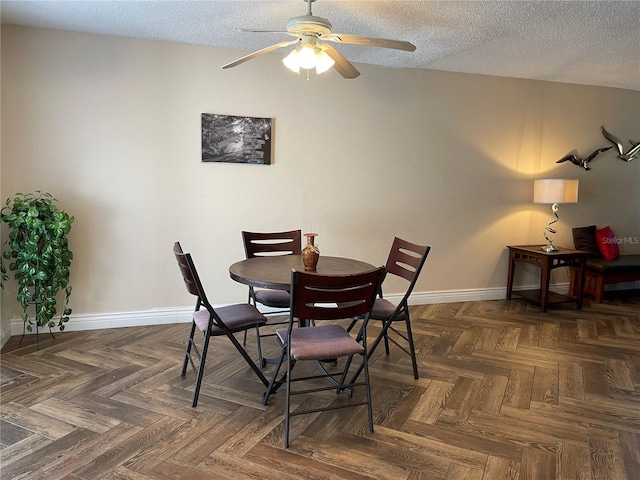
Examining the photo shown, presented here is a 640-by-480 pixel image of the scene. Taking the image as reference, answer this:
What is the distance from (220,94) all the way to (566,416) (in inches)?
131

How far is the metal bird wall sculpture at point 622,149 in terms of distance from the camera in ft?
Result: 17.0

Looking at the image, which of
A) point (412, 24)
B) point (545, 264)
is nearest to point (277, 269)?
point (412, 24)

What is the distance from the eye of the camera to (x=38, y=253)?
10.5 ft

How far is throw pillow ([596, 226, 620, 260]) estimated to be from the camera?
5.11m

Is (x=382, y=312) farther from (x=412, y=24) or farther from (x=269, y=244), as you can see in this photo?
(x=412, y=24)

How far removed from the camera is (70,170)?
3.59m

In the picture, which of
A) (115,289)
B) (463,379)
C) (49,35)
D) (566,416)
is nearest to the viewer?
(566,416)

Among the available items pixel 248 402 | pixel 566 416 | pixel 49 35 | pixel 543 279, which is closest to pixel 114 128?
pixel 49 35

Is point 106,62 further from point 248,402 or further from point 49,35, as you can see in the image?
point 248,402

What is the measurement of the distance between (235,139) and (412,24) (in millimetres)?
1651

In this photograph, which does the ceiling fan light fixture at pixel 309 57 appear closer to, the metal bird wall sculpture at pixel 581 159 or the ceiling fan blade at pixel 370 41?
the ceiling fan blade at pixel 370 41

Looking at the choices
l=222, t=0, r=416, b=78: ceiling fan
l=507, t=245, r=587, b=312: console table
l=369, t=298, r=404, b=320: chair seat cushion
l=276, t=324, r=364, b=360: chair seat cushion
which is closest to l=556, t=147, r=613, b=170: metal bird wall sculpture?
l=507, t=245, r=587, b=312: console table

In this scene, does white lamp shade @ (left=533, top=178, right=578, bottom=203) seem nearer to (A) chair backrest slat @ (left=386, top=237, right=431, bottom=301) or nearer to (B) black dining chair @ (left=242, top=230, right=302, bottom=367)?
(A) chair backrest slat @ (left=386, top=237, right=431, bottom=301)

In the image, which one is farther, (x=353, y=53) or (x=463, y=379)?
(x=353, y=53)
